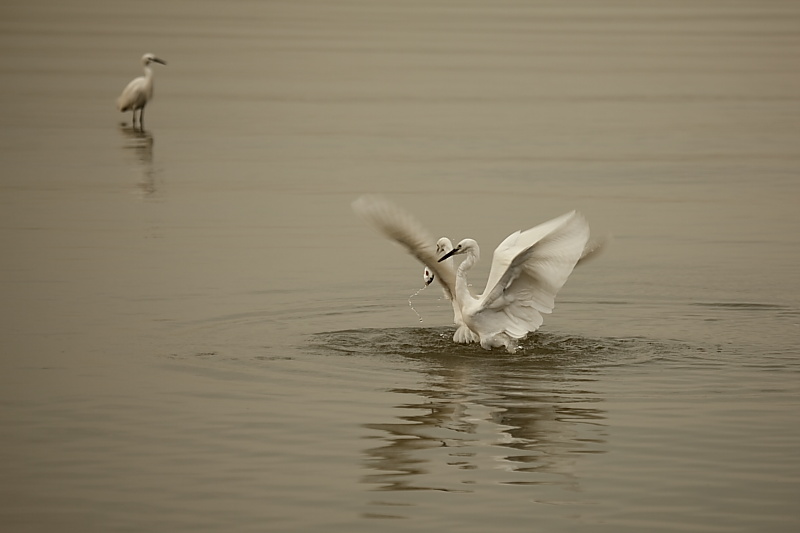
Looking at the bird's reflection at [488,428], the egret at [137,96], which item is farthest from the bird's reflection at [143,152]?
the bird's reflection at [488,428]

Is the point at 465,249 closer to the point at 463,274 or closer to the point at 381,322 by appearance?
the point at 463,274

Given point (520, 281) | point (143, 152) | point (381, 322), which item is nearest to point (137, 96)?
point (143, 152)

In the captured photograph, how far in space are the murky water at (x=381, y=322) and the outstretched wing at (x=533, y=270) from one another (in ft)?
1.13

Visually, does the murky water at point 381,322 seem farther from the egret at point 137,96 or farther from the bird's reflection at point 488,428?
the egret at point 137,96

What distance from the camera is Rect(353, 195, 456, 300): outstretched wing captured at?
13.5 m

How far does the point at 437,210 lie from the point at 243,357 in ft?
27.7

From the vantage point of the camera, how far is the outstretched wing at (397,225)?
1352cm

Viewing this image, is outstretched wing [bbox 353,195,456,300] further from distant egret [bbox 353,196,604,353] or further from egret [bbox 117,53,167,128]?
egret [bbox 117,53,167,128]

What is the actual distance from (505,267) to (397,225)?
109 cm

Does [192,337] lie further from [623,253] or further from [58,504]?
[623,253]

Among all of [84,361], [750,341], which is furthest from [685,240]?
[84,361]

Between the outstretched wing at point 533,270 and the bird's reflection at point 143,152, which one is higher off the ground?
the bird's reflection at point 143,152

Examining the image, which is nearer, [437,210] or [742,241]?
[742,241]

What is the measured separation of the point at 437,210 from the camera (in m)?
21.8
